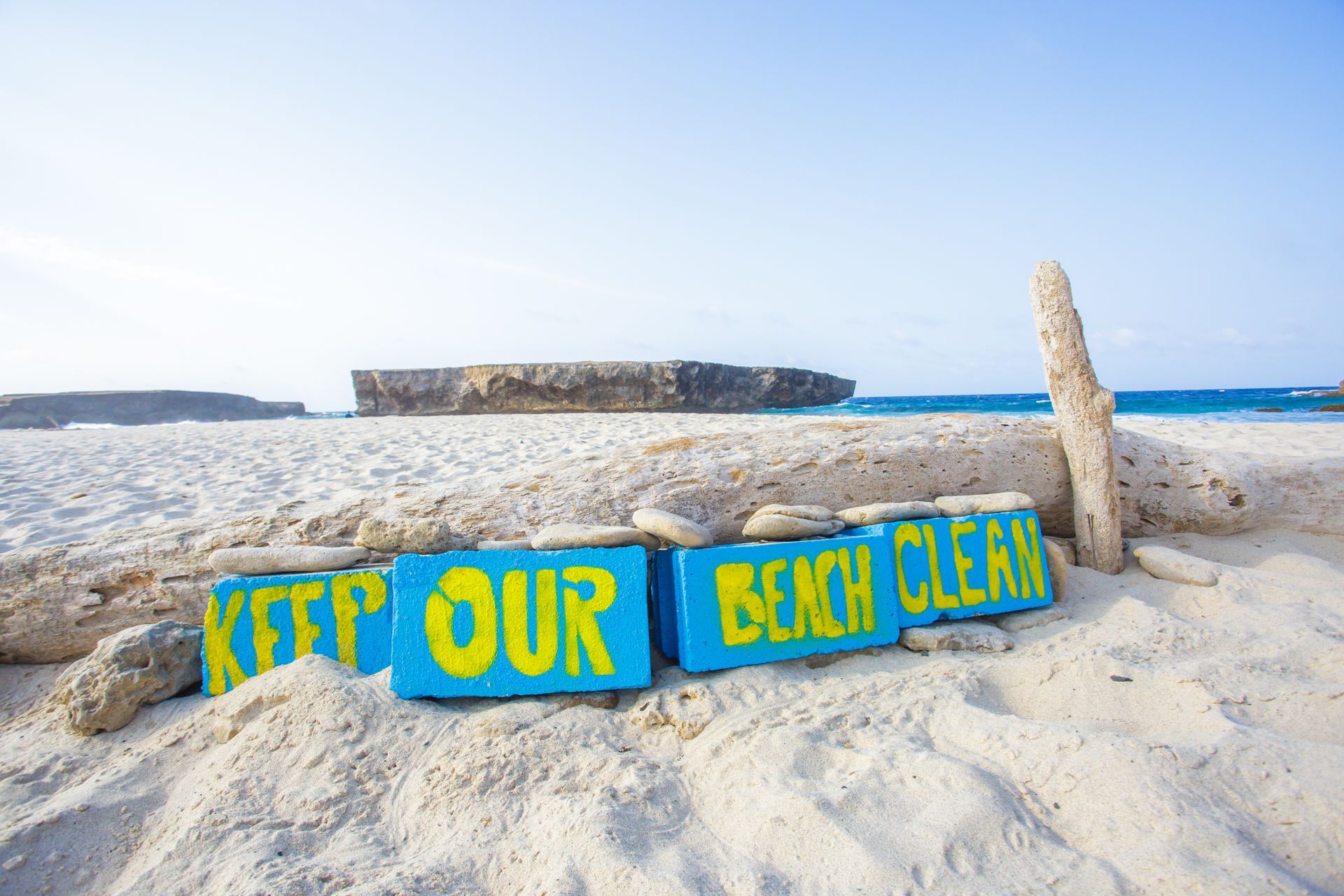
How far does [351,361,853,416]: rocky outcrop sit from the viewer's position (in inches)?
665

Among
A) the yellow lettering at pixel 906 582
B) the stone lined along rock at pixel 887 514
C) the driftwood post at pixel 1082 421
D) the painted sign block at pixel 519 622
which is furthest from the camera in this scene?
the driftwood post at pixel 1082 421

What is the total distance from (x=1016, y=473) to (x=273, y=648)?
411 cm

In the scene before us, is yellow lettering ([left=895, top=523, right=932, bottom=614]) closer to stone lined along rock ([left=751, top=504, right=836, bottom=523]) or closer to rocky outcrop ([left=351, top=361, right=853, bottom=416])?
stone lined along rock ([left=751, top=504, right=836, bottom=523])

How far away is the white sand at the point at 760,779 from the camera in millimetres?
1617

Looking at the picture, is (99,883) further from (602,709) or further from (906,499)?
(906,499)

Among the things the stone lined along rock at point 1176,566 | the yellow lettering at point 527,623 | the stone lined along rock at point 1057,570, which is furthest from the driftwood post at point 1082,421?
the yellow lettering at point 527,623

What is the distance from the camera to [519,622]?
8.54 feet

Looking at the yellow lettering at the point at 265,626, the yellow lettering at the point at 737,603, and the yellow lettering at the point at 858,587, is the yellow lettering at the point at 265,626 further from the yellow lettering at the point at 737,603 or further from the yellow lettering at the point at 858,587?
the yellow lettering at the point at 858,587

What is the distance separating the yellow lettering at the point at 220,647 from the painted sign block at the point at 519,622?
0.86 metres

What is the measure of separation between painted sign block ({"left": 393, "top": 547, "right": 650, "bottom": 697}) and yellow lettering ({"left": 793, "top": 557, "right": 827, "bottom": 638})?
2.26 feet

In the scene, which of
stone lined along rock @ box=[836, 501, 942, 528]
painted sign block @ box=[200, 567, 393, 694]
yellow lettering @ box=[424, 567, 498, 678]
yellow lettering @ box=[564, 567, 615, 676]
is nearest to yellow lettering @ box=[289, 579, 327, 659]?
painted sign block @ box=[200, 567, 393, 694]

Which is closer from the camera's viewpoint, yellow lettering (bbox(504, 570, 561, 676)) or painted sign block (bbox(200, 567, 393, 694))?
yellow lettering (bbox(504, 570, 561, 676))

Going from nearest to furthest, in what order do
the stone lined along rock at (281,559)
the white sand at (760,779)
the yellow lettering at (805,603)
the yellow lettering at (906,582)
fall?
the white sand at (760,779)
the yellow lettering at (805,603)
the stone lined along rock at (281,559)
the yellow lettering at (906,582)

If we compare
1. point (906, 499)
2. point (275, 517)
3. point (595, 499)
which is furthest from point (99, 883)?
point (906, 499)
